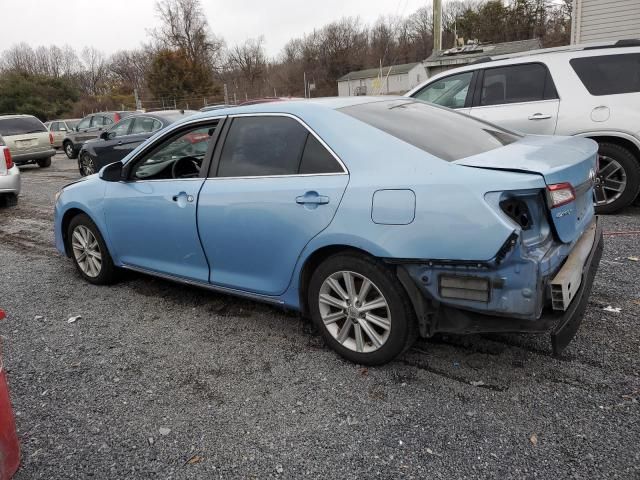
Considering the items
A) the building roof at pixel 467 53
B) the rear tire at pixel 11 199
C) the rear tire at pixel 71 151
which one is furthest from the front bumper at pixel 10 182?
the building roof at pixel 467 53

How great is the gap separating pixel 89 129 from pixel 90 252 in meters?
16.3

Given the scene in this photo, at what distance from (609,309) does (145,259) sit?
11.6 ft

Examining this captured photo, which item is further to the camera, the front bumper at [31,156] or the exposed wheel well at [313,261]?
the front bumper at [31,156]

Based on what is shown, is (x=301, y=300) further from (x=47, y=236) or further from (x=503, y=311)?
(x=47, y=236)

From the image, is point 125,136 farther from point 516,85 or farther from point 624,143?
point 624,143

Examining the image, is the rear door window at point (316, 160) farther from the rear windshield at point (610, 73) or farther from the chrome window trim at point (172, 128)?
the rear windshield at point (610, 73)

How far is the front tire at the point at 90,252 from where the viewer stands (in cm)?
455

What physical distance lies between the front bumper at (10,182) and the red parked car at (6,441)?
26.0 ft

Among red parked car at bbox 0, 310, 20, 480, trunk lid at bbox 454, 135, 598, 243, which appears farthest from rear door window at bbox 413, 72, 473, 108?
red parked car at bbox 0, 310, 20, 480

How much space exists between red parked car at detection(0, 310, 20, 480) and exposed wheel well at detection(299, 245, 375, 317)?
1594 mm

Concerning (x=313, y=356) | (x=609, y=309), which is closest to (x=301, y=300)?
(x=313, y=356)

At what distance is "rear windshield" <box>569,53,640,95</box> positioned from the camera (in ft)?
18.1

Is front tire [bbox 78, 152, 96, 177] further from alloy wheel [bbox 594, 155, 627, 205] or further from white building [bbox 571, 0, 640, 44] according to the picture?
white building [bbox 571, 0, 640, 44]

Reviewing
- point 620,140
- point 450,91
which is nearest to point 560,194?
point 620,140
